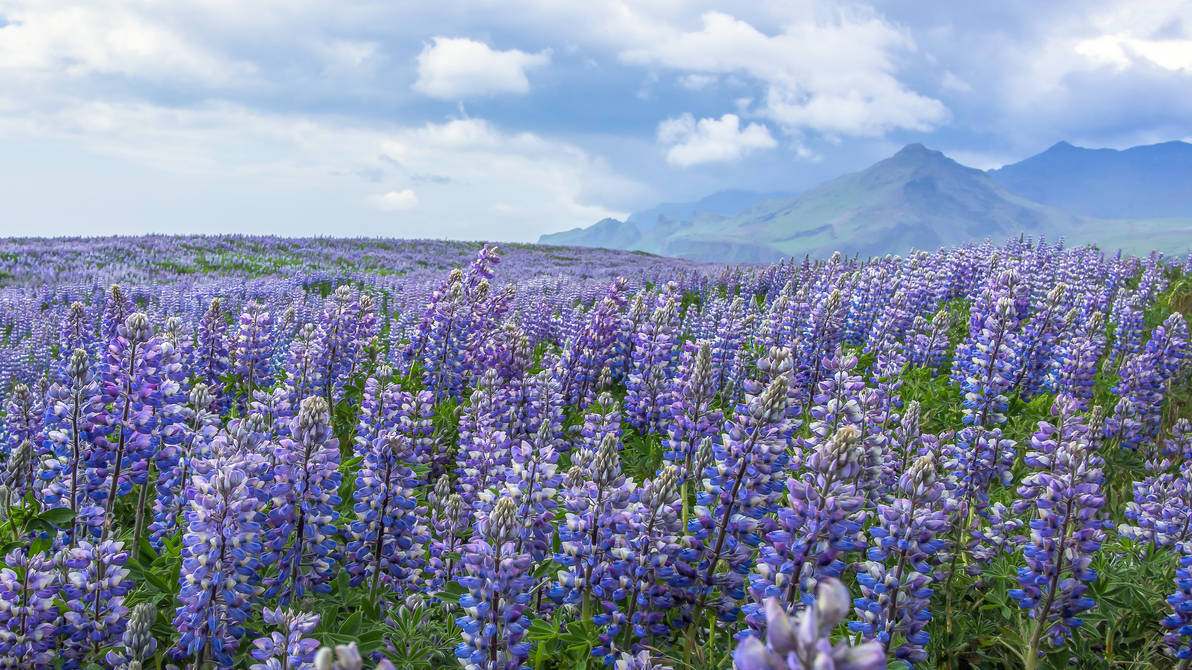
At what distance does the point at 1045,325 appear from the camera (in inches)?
329

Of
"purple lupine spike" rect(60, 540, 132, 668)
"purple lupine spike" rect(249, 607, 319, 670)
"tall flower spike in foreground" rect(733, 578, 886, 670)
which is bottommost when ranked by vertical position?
"purple lupine spike" rect(60, 540, 132, 668)

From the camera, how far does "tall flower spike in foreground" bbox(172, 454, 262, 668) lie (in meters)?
2.67

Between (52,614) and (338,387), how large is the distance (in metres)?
5.06

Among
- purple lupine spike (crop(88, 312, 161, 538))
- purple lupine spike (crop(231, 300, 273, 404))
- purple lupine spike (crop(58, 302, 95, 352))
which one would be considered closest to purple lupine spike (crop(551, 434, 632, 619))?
purple lupine spike (crop(88, 312, 161, 538))

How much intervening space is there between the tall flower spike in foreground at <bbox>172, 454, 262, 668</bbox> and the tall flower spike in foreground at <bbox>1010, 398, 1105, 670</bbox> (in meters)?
3.70

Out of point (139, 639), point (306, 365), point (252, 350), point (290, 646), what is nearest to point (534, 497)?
point (290, 646)

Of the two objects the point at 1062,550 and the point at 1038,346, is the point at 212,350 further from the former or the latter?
the point at 1038,346

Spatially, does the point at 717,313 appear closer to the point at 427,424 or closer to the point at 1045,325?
the point at 1045,325

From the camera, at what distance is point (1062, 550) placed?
3.34 metres

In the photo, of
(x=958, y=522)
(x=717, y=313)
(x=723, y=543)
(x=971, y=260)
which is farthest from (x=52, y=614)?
(x=971, y=260)

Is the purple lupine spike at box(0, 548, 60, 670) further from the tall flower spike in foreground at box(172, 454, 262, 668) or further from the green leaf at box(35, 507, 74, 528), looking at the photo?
the green leaf at box(35, 507, 74, 528)

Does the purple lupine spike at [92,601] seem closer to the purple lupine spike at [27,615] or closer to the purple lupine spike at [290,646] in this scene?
the purple lupine spike at [27,615]

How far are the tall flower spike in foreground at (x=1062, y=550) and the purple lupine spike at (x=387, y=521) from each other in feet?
10.6

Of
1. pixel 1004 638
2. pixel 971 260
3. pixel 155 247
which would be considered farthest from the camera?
pixel 155 247
